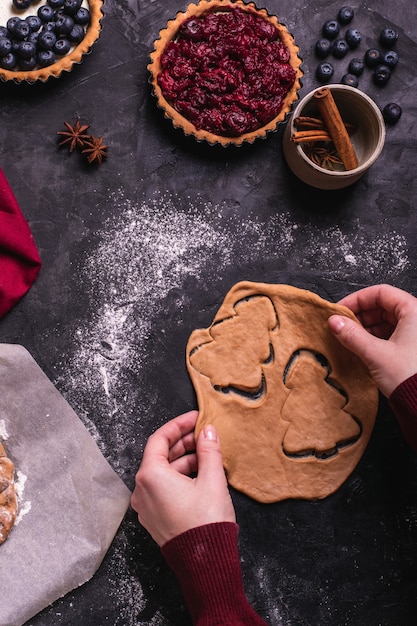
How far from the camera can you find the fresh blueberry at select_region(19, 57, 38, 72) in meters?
2.81

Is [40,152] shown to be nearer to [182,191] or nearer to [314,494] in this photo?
[182,191]

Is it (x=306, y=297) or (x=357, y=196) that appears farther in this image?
(x=357, y=196)

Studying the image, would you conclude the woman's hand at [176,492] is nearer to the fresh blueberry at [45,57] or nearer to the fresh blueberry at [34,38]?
the fresh blueberry at [45,57]

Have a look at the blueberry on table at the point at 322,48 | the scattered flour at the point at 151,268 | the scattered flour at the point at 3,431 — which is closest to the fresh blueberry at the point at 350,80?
the blueberry on table at the point at 322,48

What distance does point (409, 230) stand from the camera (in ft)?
9.80

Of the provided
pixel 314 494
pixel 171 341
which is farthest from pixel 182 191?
pixel 314 494

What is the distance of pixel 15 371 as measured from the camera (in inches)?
110

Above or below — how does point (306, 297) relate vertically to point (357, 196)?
below

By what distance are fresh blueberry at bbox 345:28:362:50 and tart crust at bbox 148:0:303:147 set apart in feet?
0.99

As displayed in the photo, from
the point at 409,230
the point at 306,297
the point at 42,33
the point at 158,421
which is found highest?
the point at 42,33

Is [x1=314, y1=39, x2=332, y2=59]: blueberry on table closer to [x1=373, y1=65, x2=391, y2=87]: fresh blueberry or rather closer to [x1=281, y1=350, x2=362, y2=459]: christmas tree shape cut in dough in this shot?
[x1=373, y1=65, x2=391, y2=87]: fresh blueberry

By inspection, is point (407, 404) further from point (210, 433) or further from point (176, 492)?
point (176, 492)

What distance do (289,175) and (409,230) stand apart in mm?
619

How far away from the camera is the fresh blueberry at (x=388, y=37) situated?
2.98 meters
